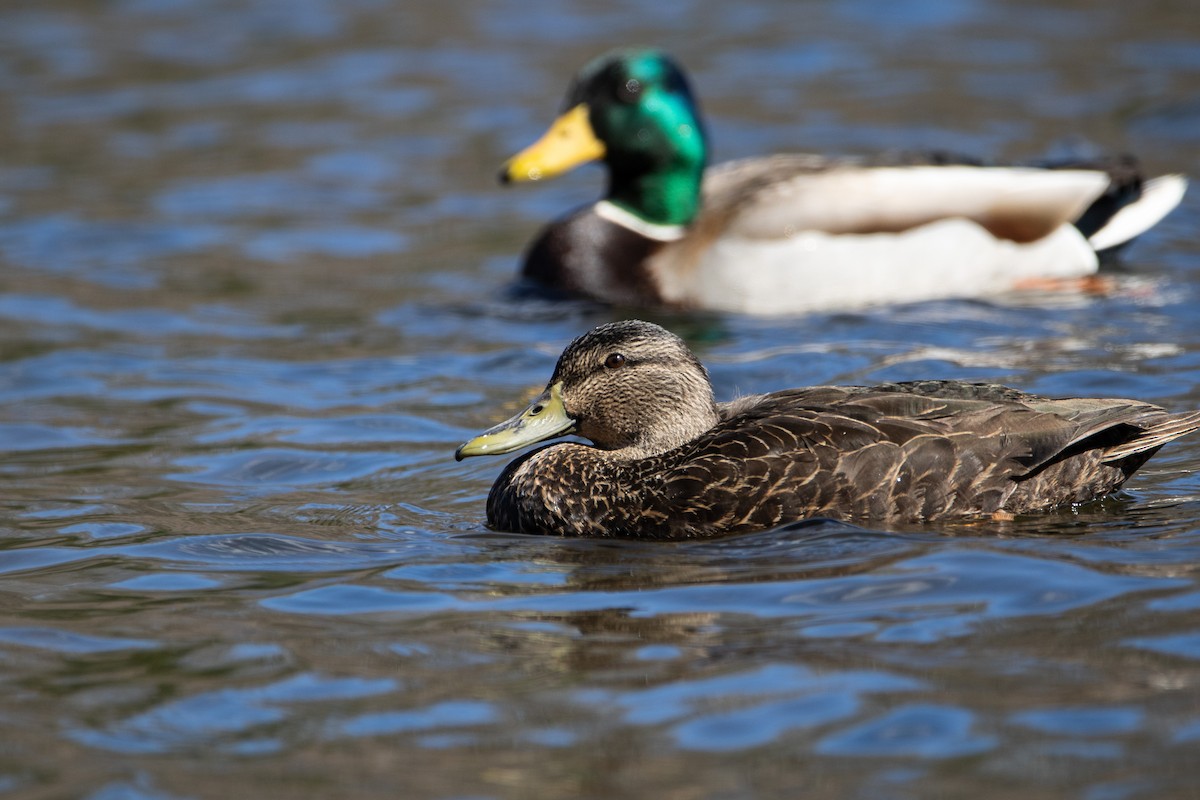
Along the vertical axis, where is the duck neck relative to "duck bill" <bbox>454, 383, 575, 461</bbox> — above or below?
above

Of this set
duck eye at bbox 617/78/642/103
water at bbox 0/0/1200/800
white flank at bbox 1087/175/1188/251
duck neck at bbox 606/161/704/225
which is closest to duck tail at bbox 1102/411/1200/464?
water at bbox 0/0/1200/800

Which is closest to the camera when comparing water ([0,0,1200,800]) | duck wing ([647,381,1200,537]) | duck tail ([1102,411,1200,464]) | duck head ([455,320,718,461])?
water ([0,0,1200,800])

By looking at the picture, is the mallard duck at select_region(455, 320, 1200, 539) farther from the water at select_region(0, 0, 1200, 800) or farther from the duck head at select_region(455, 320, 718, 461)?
the water at select_region(0, 0, 1200, 800)

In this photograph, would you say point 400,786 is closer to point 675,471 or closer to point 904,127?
point 675,471

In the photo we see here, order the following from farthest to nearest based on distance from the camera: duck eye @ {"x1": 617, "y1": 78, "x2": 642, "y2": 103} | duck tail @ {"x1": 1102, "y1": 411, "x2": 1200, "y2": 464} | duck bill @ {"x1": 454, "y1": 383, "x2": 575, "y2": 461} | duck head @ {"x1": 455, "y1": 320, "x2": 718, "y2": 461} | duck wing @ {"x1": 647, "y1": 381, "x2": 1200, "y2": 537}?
duck eye @ {"x1": 617, "y1": 78, "x2": 642, "y2": 103}, duck head @ {"x1": 455, "y1": 320, "x2": 718, "y2": 461}, duck bill @ {"x1": 454, "y1": 383, "x2": 575, "y2": 461}, duck tail @ {"x1": 1102, "y1": 411, "x2": 1200, "y2": 464}, duck wing @ {"x1": 647, "y1": 381, "x2": 1200, "y2": 537}

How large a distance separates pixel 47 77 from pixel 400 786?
48.5 ft

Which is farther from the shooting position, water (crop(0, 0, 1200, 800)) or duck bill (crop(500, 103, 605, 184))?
duck bill (crop(500, 103, 605, 184))

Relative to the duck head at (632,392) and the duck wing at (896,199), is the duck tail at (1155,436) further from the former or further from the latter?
the duck wing at (896,199)

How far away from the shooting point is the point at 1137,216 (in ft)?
37.9

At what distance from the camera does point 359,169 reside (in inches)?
608

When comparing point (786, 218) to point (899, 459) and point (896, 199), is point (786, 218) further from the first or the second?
point (899, 459)

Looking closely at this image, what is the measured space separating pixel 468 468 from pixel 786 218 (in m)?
3.50

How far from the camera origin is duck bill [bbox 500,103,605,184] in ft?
38.5

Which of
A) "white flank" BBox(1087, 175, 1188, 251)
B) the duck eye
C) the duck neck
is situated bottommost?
"white flank" BBox(1087, 175, 1188, 251)
